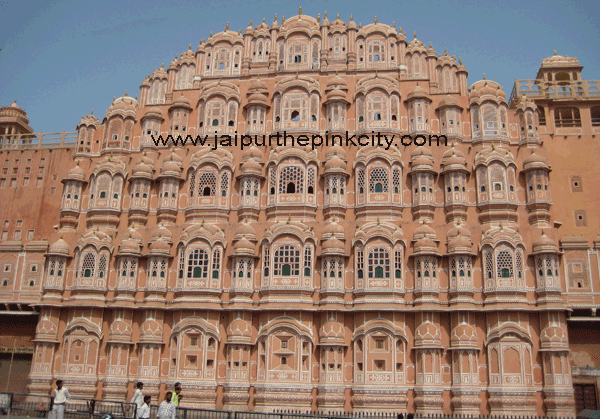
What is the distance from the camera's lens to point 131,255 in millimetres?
35312

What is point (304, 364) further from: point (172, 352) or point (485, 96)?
point (485, 96)

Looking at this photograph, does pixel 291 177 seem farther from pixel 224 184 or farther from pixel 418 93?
pixel 418 93

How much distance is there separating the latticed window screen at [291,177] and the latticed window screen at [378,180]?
165 inches

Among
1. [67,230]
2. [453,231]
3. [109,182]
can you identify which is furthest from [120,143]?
[453,231]

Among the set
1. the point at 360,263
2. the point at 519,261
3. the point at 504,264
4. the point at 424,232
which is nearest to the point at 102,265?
the point at 360,263

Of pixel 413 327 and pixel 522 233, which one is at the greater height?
pixel 522 233

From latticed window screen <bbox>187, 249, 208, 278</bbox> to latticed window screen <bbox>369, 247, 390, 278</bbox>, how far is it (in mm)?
9595

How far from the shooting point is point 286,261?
3400 centimetres

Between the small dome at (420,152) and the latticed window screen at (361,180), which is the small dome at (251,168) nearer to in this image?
the latticed window screen at (361,180)

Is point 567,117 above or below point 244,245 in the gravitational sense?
above

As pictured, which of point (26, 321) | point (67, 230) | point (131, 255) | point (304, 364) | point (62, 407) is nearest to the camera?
point (62, 407)

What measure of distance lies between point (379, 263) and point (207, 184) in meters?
11.7

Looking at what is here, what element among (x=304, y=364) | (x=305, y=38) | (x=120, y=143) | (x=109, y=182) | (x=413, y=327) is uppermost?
(x=305, y=38)

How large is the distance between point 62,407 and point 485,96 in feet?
97.9
